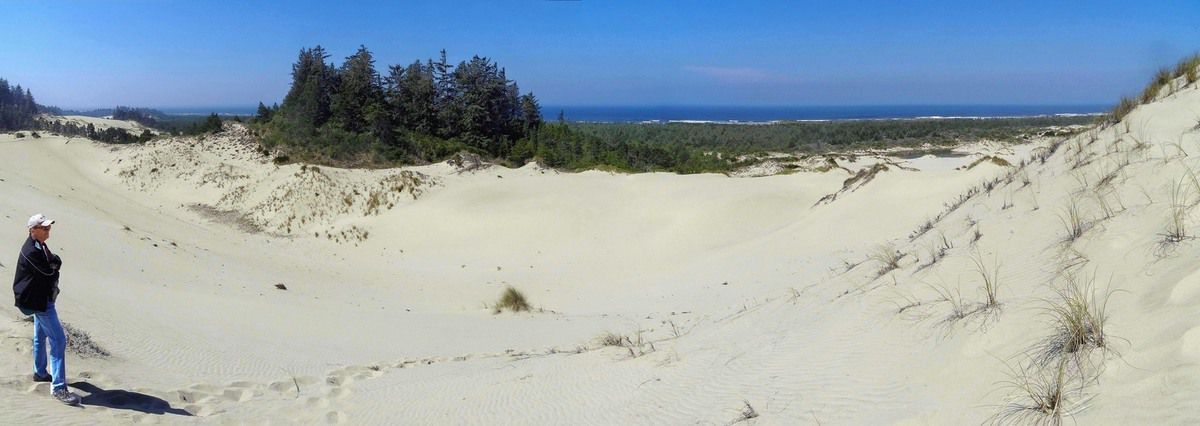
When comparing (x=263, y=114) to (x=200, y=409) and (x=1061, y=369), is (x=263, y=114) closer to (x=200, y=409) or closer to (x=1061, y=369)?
(x=200, y=409)

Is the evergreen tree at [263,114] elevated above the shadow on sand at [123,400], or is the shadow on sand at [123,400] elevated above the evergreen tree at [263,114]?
the evergreen tree at [263,114]

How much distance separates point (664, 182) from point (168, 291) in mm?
16278

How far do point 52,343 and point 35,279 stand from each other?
1.67ft

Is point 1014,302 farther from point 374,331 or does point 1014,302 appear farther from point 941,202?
point 941,202

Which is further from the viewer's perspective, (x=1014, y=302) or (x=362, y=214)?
(x=362, y=214)

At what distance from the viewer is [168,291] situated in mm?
10703

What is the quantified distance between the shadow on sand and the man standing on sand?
0.20m

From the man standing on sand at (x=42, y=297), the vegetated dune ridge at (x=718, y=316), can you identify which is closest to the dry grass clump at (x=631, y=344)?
the vegetated dune ridge at (x=718, y=316)

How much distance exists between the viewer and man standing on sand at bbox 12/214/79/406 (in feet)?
16.2

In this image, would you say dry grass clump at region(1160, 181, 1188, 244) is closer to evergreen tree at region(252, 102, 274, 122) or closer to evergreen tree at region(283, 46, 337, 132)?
evergreen tree at region(283, 46, 337, 132)

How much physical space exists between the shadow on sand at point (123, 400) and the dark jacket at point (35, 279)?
2.68ft

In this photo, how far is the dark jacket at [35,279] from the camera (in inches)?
193

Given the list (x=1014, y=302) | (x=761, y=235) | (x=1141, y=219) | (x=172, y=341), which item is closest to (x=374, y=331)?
(x=172, y=341)

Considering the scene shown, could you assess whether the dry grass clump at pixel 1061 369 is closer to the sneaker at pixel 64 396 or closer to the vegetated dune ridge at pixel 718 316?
the vegetated dune ridge at pixel 718 316
